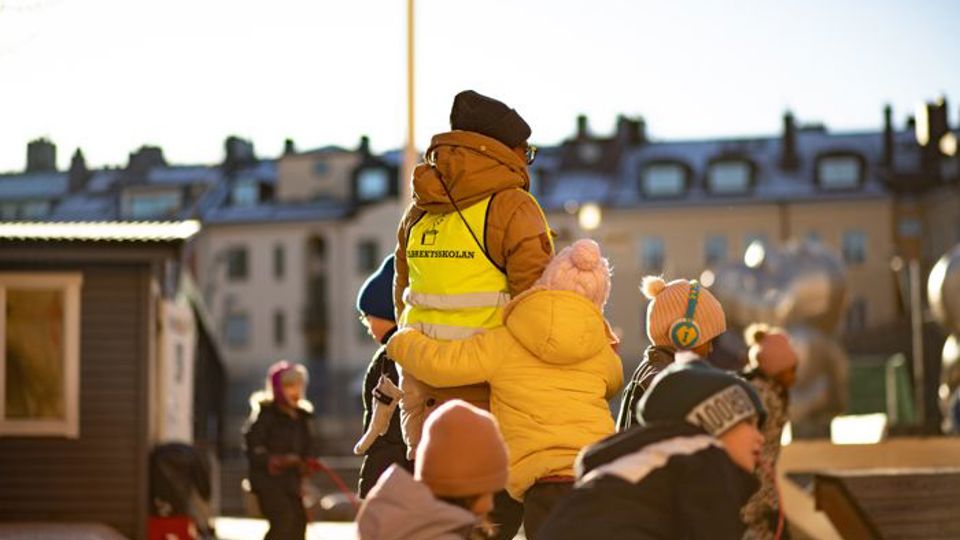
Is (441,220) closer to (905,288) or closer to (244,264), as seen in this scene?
(905,288)

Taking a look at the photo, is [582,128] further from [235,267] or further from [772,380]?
[772,380]

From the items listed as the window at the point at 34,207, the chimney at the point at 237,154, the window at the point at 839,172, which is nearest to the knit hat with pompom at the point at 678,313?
the window at the point at 839,172

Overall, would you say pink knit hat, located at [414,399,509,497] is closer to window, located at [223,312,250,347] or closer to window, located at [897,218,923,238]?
window, located at [897,218,923,238]

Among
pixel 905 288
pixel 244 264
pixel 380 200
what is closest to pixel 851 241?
pixel 380 200

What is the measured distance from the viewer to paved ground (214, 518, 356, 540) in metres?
23.7

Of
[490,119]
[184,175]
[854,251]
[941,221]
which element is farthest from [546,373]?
[184,175]

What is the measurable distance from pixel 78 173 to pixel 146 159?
139 inches

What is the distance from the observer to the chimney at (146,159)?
112m

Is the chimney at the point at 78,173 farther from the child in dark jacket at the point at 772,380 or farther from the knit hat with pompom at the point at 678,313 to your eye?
the knit hat with pompom at the point at 678,313

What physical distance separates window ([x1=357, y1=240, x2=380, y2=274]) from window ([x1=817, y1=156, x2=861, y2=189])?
20.2 meters

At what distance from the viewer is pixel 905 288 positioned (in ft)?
204

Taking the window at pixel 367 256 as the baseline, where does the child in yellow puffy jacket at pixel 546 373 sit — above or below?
below

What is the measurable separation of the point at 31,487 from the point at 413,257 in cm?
1410

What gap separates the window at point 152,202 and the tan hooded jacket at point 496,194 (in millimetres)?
97384
